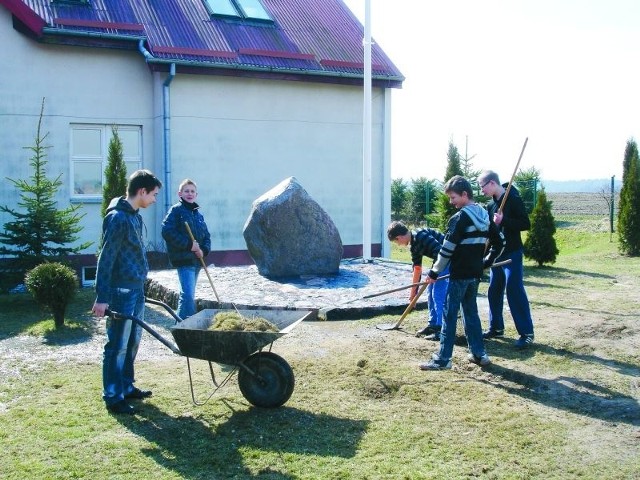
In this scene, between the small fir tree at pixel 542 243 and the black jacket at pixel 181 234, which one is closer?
the black jacket at pixel 181 234

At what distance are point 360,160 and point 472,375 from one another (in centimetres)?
962

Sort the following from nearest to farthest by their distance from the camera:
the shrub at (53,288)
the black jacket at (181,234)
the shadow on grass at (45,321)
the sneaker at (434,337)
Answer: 1. the black jacket at (181,234)
2. the sneaker at (434,337)
3. the shadow on grass at (45,321)
4. the shrub at (53,288)

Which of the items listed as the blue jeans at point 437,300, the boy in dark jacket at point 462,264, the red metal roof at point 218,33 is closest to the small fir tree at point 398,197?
the red metal roof at point 218,33

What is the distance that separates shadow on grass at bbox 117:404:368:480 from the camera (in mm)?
4320

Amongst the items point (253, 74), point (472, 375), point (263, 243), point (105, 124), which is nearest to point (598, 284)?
point (263, 243)

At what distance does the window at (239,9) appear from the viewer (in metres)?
15.0

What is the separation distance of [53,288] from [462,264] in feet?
16.6

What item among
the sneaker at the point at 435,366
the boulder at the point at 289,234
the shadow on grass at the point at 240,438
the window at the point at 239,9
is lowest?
the shadow on grass at the point at 240,438

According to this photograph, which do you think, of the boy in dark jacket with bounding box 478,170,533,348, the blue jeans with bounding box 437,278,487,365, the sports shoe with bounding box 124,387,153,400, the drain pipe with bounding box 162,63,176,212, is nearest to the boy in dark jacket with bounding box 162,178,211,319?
the sports shoe with bounding box 124,387,153,400

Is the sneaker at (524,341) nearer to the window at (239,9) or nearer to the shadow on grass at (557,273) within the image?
the shadow on grass at (557,273)

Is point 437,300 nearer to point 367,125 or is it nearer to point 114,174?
point 367,125

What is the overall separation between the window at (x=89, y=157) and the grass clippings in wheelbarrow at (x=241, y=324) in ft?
27.7

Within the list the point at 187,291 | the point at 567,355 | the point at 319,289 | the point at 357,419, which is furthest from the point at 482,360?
the point at 319,289

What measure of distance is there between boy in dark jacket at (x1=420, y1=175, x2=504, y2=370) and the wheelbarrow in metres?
1.42
